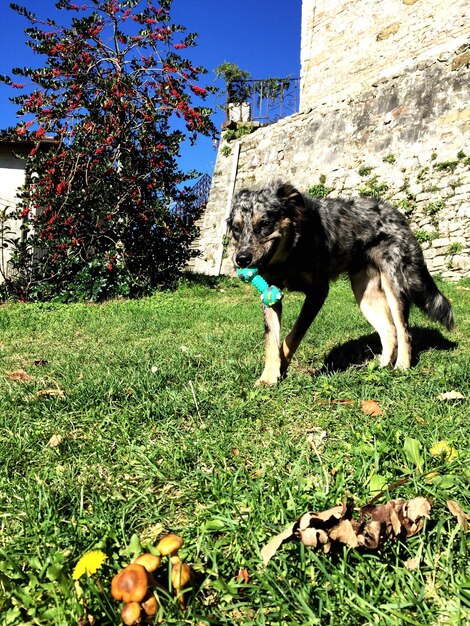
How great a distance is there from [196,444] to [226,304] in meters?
6.14

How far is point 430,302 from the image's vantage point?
4.79 meters

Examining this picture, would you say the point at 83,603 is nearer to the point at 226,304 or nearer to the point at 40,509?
the point at 40,509

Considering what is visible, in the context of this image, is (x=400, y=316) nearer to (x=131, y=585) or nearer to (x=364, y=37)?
(x=131, y=585)

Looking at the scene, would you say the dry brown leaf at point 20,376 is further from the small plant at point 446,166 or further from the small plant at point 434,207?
the small plant at point 446,166

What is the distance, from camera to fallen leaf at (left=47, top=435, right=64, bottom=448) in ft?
7.50

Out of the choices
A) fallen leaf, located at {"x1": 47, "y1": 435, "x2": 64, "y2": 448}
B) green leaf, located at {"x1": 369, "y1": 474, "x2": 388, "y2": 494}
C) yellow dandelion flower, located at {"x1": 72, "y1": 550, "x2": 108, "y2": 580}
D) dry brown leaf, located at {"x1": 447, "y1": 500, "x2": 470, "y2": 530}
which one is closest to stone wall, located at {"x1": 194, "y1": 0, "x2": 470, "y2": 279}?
green leaf, located at {"x1": 369, "y1": 474, "x2": 388, "y2": 494}

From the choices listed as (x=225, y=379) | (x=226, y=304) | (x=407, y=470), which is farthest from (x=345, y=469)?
(x=226, y=304)

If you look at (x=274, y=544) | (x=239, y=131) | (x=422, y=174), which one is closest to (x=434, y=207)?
→ (x=422, y=174)

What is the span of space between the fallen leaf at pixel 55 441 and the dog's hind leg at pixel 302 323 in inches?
72.9

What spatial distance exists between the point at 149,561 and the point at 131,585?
108mm

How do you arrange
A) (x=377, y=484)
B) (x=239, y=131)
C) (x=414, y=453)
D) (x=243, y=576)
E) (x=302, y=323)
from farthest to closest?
(x=239, y=131), (x=302, y=323), (x=414, y=453), (x=377, y=484), (x=243, y=576)

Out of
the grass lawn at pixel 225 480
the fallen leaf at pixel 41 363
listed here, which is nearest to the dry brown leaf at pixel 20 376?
the grass lawn at pixel 225 480

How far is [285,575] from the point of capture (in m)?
1.39

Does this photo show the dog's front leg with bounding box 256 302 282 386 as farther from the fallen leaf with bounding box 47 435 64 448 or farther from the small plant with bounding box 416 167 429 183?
the small plant with bounding box 416 167 429 183
